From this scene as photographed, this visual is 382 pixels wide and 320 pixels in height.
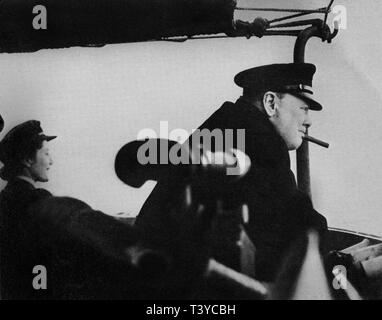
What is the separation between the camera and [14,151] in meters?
2.79

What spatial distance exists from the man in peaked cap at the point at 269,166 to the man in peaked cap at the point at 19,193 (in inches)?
18.8

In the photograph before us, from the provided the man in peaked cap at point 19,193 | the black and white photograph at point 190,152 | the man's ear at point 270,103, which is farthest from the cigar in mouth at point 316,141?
the man in peaked cap at point 19,193

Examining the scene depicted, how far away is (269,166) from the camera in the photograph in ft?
8.75

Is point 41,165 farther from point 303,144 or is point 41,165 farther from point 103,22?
point 303,144

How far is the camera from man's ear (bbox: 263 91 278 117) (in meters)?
2.73

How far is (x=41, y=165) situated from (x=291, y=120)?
1.06 m

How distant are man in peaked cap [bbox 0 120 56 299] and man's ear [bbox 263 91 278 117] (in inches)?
35.3

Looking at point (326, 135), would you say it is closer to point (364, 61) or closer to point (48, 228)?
point (364, 61)

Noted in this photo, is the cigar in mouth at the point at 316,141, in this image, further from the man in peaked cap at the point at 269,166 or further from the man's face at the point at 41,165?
the man's face at the point at 41,165

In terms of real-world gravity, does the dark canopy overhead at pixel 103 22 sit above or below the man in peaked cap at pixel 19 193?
above

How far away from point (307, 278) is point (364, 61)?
909mm

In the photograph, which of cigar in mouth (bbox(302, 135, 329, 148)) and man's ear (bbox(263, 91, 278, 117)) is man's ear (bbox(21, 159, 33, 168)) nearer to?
man's ear (bbox(263, 91, 278, 117))

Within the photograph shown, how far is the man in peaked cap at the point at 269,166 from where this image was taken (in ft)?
8.58

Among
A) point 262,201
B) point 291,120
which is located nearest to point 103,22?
point 291,120
